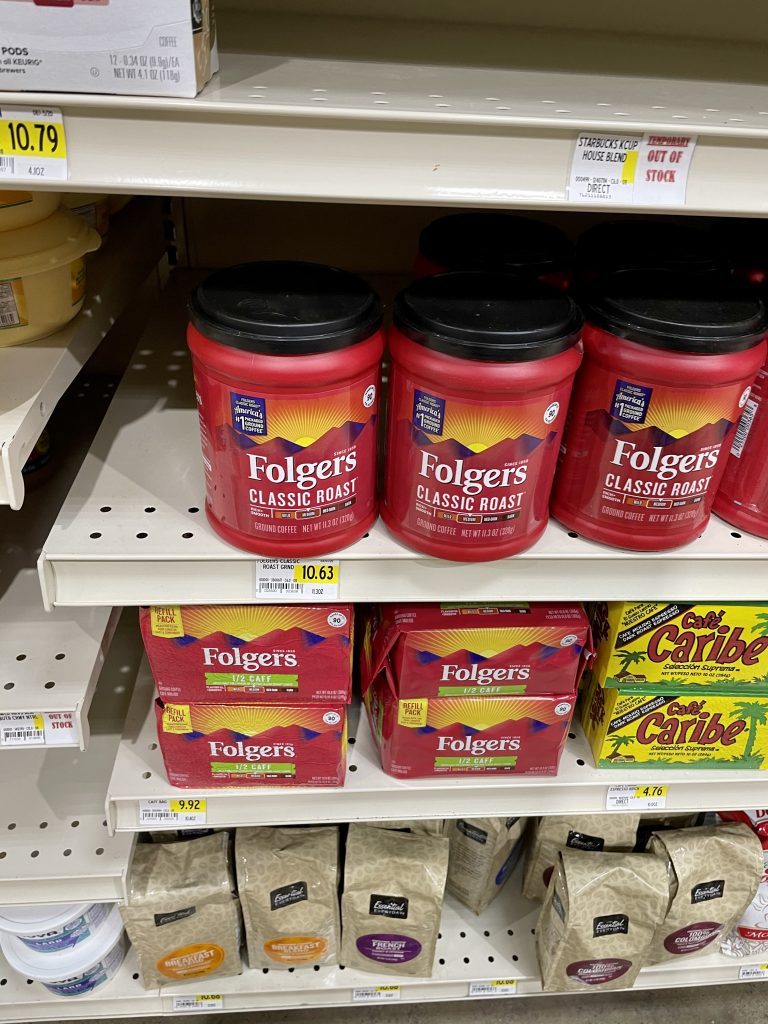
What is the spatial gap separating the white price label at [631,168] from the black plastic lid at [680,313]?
13 centimetres

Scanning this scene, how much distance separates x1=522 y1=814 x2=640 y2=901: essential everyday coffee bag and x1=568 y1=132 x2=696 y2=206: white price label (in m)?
1.12

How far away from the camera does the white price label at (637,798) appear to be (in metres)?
1.32

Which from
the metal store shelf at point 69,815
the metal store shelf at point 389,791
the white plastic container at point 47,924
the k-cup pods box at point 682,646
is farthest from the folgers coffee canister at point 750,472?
the white plastic container at point 47,924

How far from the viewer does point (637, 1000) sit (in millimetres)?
1772

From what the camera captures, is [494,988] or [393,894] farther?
[494,988]

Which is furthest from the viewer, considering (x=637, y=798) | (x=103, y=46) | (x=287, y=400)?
(x=637, y=798)

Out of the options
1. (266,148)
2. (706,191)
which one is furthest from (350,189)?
(706,191)

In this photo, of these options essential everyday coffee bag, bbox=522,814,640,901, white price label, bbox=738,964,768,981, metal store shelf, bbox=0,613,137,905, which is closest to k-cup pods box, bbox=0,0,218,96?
metal store shelf, bbox=0,613,137,905

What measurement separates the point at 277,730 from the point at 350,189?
0.75 m

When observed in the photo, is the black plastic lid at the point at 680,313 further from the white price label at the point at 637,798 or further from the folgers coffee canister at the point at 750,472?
the white price label at the point at 637,798

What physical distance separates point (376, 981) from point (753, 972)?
2.52 feet

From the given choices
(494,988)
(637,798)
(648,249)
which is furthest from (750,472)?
(494,988)

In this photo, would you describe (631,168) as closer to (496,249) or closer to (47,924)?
(496,249)

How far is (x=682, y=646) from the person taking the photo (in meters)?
1.19
